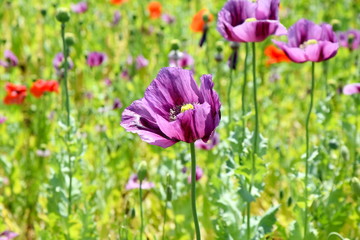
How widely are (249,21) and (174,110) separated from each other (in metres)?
0.43

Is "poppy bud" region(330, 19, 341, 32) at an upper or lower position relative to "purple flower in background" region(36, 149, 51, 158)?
upper

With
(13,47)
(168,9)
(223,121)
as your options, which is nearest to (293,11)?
(168,9)

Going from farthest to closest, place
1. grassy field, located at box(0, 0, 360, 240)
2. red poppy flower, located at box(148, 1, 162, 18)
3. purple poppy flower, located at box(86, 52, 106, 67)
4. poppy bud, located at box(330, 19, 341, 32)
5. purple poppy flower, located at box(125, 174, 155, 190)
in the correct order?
red poppy flower, located at box(148, 1, 162, 18)
purple poppy flower, located at box(86, 52, 106, 67)
poppy bud, located at box(330, 19, 341, 32)
purple poppy flower, located at box(125, 174, 155, 190)
grassy field, located at box(0, 0, 360, 240)

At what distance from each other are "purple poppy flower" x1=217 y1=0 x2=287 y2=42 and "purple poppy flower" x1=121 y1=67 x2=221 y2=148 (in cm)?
34

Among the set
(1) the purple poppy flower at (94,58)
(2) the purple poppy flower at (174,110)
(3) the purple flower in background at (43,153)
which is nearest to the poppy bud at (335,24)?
(1) the purple poppy flower at (94,58)

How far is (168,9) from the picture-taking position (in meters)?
4.68

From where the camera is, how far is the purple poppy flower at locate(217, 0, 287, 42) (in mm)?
1437

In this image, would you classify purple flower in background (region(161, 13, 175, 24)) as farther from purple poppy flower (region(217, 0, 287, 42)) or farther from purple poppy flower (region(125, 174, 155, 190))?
purple poppy flower (region(217, 0, 287, 42))

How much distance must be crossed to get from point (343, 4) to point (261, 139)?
10.5 feet

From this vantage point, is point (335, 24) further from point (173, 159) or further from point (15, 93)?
point (15, 93)

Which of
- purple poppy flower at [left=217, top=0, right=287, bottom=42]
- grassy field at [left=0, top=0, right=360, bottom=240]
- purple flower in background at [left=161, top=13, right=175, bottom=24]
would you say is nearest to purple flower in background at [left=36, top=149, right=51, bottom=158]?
grassy field at [left=0, top=0, right=360, bottom=240]

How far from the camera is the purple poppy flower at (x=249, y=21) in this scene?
144 cm

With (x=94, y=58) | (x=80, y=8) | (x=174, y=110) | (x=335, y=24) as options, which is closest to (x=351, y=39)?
(x=335, y=24)

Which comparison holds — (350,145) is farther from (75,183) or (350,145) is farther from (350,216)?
(75,183)
